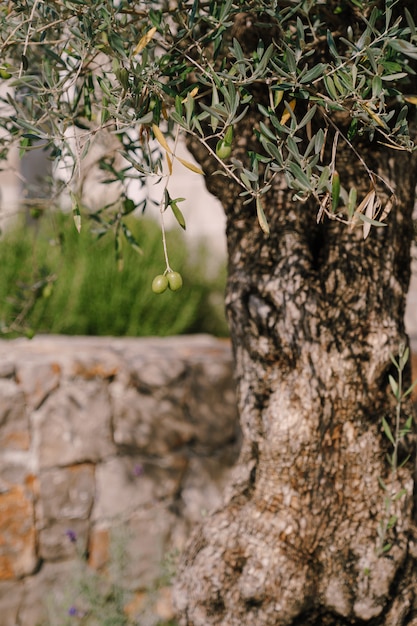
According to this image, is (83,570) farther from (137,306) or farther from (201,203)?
(201,203)

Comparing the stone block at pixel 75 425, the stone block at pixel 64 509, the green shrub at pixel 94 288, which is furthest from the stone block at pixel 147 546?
the green shrub at pixel 94 288

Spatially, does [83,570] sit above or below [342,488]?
below

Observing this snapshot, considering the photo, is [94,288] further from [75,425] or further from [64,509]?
[64,509]

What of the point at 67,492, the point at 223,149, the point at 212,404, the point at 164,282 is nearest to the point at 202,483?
the point at 212,404

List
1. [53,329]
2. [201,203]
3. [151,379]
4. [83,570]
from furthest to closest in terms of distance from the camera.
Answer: [201,203] → [53,329] → [151,379] → [83,570]

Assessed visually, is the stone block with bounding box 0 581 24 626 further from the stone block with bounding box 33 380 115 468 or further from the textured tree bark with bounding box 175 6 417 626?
the textured tree bark with bounding box 175 6 417 626

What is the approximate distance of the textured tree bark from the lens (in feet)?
6.88

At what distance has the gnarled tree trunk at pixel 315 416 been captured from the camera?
2098 millimetres

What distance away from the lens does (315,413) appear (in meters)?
2.11

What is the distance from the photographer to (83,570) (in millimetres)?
3387

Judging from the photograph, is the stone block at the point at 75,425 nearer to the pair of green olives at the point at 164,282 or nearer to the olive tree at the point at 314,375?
the olive tree at the point at 314,375

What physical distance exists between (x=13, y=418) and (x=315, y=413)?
1815 millimetres

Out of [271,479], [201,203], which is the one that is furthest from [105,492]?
[201,203]

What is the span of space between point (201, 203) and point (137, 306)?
1.93 metres
